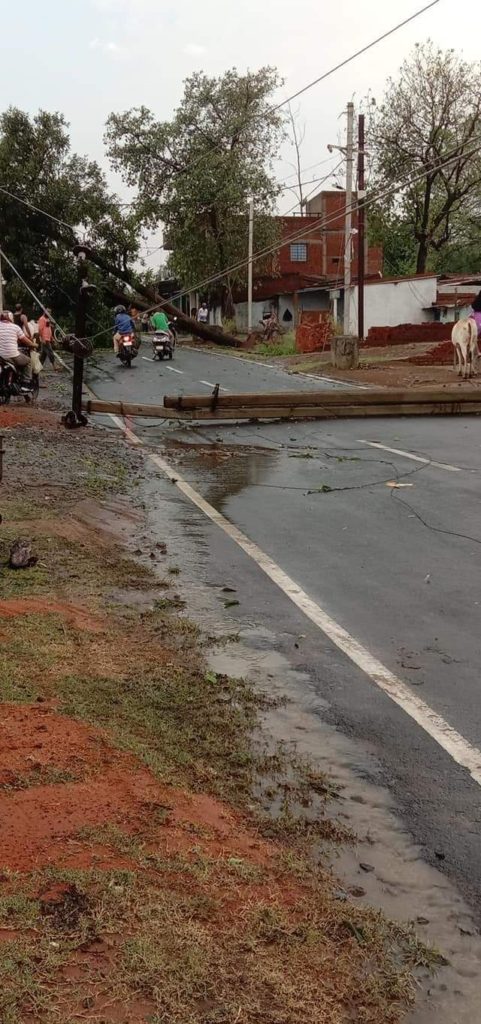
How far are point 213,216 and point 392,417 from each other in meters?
43.1

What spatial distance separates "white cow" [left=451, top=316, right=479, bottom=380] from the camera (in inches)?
990

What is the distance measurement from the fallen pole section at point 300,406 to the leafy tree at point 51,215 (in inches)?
1034

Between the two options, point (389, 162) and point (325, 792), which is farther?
point (389, 162)

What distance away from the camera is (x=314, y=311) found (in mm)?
62344

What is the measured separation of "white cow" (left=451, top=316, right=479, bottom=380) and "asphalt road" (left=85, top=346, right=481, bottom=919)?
9.60m

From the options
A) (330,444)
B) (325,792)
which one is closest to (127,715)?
(325,792)

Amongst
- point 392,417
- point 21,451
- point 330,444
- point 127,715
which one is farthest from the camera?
point 392,417

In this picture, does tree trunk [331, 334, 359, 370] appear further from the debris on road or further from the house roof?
the debris on road

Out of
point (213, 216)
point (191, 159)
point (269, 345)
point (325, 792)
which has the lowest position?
point (325, 792)

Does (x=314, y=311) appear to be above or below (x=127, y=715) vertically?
above

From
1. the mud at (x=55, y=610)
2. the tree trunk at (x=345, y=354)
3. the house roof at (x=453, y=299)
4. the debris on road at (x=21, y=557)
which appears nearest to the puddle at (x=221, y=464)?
the debris on road at (x=21, y=557)

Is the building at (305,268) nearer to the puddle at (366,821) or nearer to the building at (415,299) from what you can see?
the building at (415,299)

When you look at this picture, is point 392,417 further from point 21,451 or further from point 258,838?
point 258,838

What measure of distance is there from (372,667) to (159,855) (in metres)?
2.30
